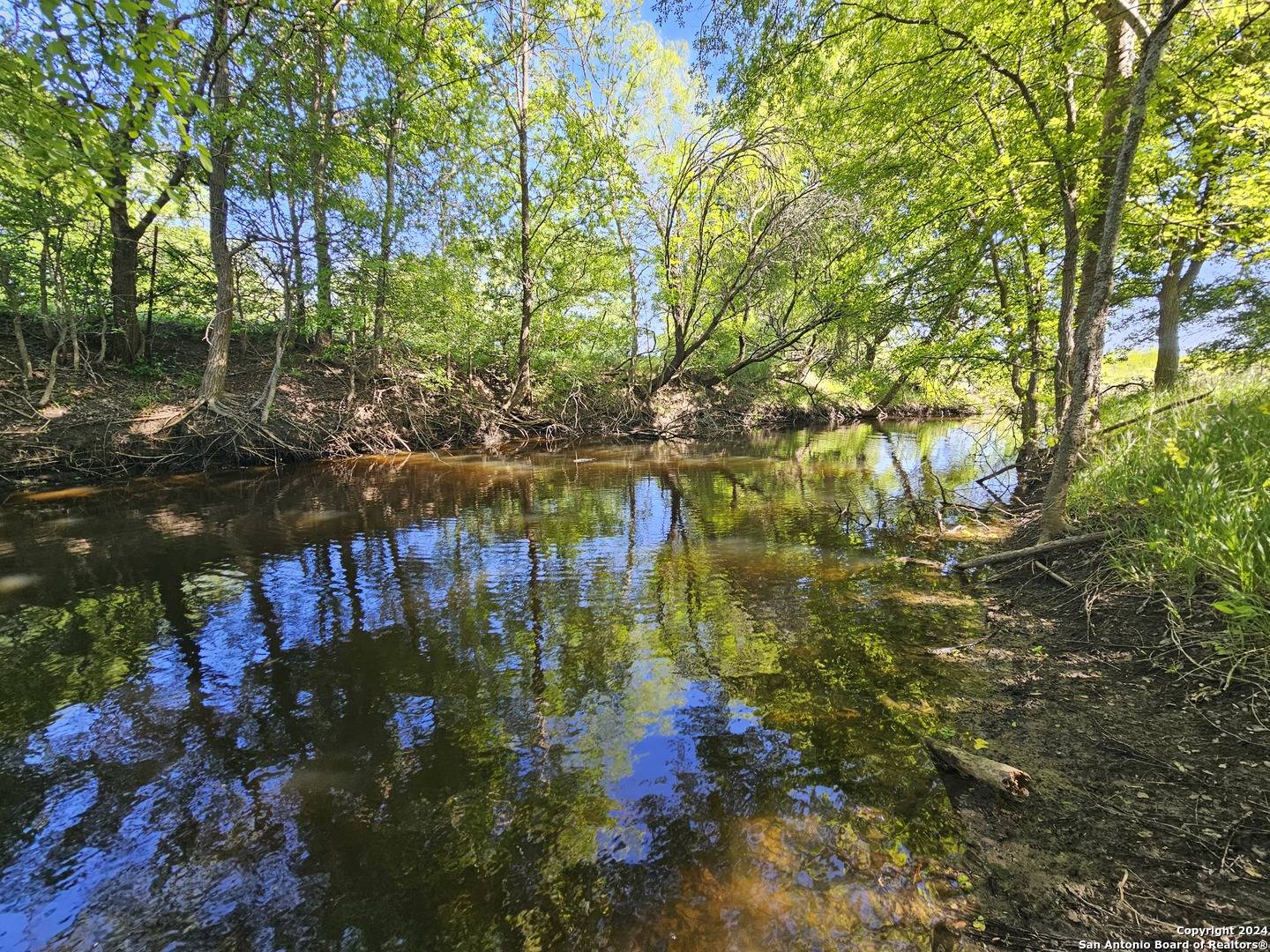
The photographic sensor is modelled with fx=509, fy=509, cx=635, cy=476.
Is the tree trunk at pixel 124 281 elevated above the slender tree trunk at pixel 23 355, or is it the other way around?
the tree trunk at pixel 124 281

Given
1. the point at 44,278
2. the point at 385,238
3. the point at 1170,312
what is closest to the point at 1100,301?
the point at 1170,312

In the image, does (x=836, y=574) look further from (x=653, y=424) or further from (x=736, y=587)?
(x=653, y=424)

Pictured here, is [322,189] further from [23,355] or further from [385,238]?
[23,355]

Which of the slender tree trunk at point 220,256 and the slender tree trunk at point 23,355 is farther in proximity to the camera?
the slender tree trunk at point 220,256

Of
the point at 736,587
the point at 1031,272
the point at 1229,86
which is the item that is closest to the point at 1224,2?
the point at 1229,86

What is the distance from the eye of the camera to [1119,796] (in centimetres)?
244

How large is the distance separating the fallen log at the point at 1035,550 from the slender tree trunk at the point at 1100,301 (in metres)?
0.29

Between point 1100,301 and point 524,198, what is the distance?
53.3 feet

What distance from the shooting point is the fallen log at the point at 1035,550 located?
15.8ft

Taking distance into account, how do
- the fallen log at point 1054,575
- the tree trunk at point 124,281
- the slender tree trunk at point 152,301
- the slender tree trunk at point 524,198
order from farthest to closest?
the slender tree trunk at point 524,198 → the slender tree trunk at point 152,301 → the tree trunk at point 124,281 → the fallen log at point 1054,575

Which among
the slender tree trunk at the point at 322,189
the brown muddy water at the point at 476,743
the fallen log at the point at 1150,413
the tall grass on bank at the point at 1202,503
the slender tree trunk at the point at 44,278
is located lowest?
the brown muddy water at the point at 476,743

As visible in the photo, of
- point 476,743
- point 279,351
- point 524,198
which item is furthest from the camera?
point 524,198

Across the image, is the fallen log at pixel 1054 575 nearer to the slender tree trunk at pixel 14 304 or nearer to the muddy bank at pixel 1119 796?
the muddy bank at pixel 1119 796

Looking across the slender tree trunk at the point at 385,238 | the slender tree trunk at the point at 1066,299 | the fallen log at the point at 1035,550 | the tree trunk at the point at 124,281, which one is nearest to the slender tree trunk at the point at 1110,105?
the slender tree trunk at the point at 1066,299
